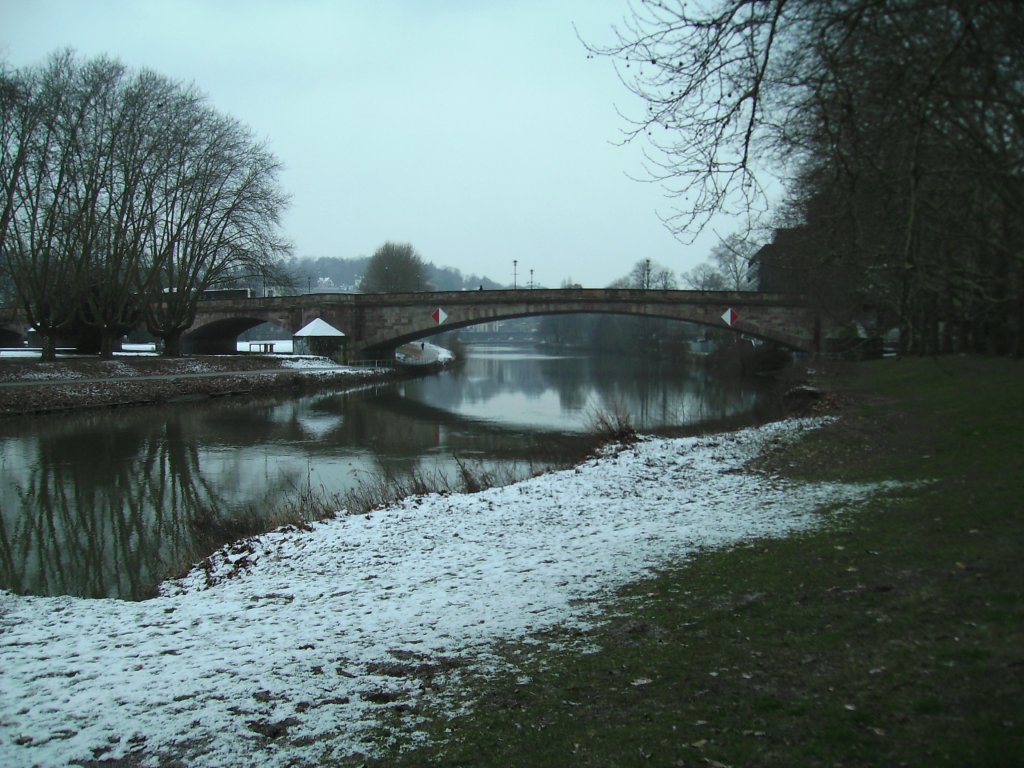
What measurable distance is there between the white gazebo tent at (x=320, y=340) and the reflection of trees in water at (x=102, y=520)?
25.8 meters

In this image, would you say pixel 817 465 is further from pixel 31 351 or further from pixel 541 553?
pixel 31 351

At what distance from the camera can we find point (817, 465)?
11.4 metres

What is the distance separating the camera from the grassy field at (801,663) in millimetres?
3480

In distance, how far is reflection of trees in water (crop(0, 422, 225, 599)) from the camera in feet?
31.0

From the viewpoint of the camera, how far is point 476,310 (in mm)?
43656

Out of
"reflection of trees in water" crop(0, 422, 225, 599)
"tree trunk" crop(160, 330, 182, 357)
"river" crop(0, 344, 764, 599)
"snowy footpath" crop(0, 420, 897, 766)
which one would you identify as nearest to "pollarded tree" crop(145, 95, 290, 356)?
"tree trunk" crop(160, 330, 182, 357)

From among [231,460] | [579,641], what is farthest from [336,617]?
[231,460]

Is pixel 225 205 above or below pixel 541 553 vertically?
above

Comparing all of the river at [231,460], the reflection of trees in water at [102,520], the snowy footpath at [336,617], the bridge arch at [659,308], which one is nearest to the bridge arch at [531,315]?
the bridge arch at [659,308]

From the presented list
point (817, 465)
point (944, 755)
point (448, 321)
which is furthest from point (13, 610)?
point (448, 321)

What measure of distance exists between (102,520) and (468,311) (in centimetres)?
3229

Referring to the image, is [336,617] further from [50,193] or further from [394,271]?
[394,271]

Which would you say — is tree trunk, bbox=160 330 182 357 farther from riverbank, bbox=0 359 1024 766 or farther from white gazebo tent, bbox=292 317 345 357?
riverbank, bbox=0 359 1024 766

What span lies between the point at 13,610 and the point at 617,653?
18.6 ft
